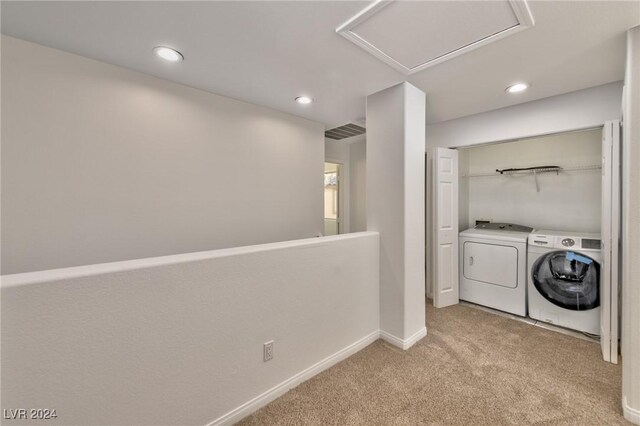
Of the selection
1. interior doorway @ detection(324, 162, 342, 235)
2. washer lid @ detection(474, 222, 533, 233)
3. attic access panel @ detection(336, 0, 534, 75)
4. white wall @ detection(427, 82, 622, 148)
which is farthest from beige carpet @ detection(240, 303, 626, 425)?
interior doorway @ detection(324, 162, 342, 235)

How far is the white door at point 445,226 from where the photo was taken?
3066mm

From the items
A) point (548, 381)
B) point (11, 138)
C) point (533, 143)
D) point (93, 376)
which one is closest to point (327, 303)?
point (93, 376)

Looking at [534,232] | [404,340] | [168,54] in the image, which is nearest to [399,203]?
[404,340]

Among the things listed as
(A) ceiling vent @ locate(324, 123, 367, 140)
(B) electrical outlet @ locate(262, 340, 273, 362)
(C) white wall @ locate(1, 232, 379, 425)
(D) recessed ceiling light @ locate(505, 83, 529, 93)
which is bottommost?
(B) electrical outlet @ locate(262, 340, 273, 362)

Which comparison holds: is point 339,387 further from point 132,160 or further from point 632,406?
point 132,160

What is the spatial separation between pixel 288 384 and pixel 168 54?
2448 millimetres

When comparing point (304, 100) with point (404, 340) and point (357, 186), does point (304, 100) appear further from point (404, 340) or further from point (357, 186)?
point (404, 340)

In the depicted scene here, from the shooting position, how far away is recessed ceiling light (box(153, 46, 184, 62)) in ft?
5.72

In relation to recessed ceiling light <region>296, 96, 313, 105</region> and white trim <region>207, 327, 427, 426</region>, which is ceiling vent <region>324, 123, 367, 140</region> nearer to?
recessed ceiling light <region>296, 96, 313, 105</region>

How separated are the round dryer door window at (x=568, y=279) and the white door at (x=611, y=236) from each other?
9.9 inches

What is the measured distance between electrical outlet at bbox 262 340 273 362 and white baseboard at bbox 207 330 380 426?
217mm

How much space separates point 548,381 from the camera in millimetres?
1813

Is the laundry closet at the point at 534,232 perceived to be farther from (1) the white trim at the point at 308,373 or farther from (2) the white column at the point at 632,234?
(1) the white trim at the point at 308,373

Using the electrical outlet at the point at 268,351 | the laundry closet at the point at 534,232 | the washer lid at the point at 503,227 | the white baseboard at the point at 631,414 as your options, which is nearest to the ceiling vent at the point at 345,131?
the laundry closet at the point at 534,232
